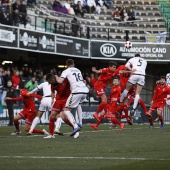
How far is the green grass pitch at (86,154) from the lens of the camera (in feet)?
37.9

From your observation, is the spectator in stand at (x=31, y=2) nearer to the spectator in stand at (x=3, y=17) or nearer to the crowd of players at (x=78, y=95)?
the spectator in stand at (x=3, y=17)

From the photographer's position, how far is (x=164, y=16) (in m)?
45.4

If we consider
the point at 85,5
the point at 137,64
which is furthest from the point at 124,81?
the point at 85,5

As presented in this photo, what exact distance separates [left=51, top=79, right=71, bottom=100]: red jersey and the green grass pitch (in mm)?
1648

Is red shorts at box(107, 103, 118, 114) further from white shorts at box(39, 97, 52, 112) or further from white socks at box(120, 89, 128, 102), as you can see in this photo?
white shorts at box(39, 97, 52, 112)

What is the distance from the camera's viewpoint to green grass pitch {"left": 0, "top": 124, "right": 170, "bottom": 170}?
11539 mm

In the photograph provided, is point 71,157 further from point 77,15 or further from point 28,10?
point 77,15

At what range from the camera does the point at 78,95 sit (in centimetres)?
1836

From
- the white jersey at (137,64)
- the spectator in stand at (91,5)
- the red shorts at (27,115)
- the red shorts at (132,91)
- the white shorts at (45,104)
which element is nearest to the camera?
the red shorts at (27,115)

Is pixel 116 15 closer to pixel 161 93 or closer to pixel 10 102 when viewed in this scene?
pixel 10 102

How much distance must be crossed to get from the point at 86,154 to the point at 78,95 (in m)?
4.96

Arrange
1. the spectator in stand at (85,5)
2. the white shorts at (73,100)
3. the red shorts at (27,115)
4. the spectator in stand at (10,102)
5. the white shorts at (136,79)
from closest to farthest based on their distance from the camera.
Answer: the white shorts at (73,100) → the red shorts at (27,115) → the white shorts at (136,79) → the spectator in stand at (10,102) → the spectator in stand at (85,5)

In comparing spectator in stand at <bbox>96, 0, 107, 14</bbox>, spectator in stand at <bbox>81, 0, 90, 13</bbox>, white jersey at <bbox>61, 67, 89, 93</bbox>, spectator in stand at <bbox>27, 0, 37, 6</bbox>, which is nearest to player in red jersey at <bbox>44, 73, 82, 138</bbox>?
white jersey at <bbox>61, 67, 89, 93</bbox>

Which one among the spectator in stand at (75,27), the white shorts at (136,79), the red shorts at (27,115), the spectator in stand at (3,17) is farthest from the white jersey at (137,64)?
the spectator in stand at (75,27)
